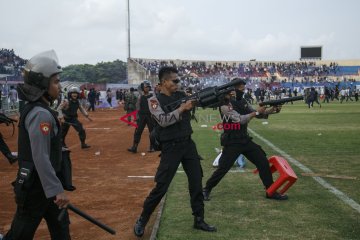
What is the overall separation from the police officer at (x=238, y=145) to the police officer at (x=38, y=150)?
3229 millimetres

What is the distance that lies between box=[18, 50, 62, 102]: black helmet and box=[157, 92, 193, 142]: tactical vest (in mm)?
→ 1823

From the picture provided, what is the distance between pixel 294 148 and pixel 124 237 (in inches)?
292

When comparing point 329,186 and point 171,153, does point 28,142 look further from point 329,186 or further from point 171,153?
point 329,186

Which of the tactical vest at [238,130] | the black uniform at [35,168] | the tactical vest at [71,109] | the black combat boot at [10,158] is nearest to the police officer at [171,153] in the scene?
the tactical vest at [238,130]

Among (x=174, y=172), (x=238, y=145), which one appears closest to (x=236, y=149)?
(x=238, y=145)

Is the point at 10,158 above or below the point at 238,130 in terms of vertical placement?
below

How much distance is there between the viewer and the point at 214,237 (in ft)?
15.6

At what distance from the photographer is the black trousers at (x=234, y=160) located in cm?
620

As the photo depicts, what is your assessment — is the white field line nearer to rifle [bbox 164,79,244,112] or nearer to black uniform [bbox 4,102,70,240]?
rifle [bbox 164,79,244,112]

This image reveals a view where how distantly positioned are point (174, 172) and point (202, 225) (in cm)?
70

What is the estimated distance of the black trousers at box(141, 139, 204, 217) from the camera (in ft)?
15.9

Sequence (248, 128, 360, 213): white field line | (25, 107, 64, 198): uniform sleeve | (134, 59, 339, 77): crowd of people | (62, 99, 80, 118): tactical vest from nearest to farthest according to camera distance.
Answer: (25, 107, 64, 198): uniform sleeve → (248, 128, 360, 213): white field line → (62, 99, 80, 118): tactical vest → (134, 59, 339, 77): crowd of people

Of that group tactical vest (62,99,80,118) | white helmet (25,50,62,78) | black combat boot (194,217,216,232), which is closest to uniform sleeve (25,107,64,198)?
white helmet (25,50,62,78)

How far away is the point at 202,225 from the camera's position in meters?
4.95
